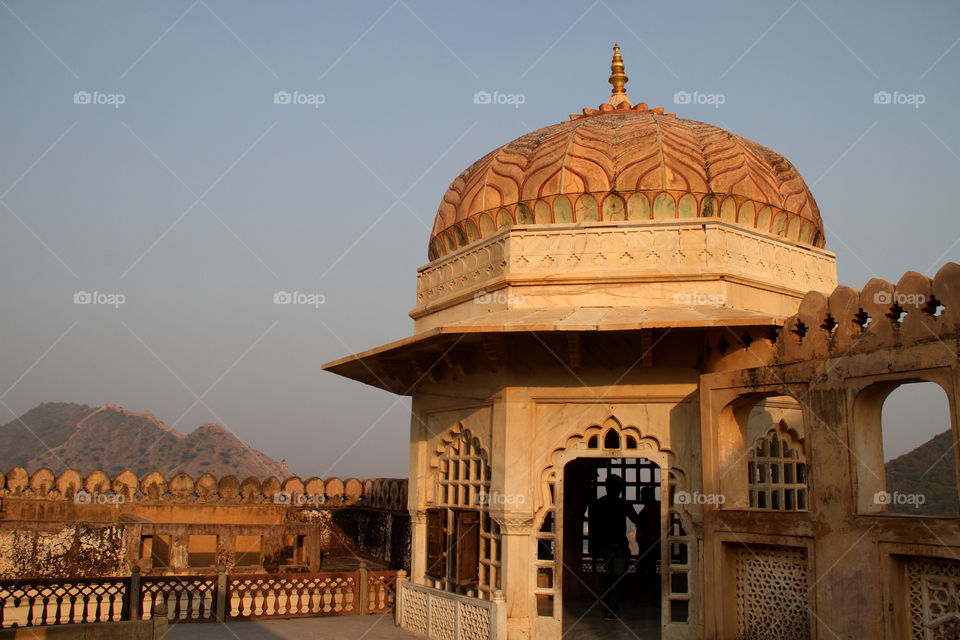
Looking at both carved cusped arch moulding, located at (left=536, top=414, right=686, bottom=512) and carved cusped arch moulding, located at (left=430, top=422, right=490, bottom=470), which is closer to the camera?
carved cusped arch moulding, located at (left=536, top=414, right=686, bottom=512)

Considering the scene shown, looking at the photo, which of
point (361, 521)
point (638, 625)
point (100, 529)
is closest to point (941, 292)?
point (638, 625)

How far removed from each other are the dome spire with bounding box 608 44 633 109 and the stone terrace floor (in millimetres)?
8458

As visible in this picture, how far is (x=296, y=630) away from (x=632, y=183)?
695cm

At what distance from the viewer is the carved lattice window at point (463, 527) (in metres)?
9.45

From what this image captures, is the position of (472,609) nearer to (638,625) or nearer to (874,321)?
(638,625)

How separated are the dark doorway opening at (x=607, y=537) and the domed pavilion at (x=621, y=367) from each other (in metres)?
0.92

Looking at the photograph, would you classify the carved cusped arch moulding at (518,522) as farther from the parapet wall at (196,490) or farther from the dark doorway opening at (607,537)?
the parapet wall at (196,490)

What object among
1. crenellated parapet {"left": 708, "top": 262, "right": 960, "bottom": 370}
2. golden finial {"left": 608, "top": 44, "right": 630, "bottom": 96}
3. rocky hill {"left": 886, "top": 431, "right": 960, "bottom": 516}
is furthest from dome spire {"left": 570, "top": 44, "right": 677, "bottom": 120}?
rocky hill {"left": 886, "top": 431, "right": 960, "bottom": 516}

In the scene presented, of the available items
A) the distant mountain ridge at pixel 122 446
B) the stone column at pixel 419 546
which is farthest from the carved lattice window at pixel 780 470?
the distant mountain ridge at pixel 122 446

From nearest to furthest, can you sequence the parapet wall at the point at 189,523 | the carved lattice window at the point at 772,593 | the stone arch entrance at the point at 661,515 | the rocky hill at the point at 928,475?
the carved lattice window at the point at 772,593, the stone arch entrance at the point at 661,515, the parapet wall at the point at 189,523, the rocky hill at the point at 928,475

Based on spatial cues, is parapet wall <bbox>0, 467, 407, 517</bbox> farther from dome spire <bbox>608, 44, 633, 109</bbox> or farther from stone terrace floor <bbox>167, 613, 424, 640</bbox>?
dome spire <bbox>608, 44, 633, 109</bbox>

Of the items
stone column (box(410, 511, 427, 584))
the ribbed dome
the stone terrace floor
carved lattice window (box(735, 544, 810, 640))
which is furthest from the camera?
stone column (box(410, 511, 427, 584))

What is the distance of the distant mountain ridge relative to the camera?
62844 mm

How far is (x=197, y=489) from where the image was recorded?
16.8m
